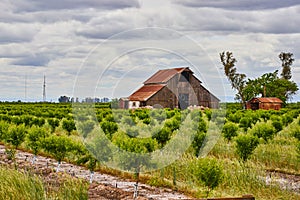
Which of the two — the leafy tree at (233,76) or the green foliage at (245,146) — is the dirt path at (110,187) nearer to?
the green foliage at (245,146)

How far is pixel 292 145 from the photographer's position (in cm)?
2028

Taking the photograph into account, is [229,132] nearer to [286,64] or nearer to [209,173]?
[209,173]

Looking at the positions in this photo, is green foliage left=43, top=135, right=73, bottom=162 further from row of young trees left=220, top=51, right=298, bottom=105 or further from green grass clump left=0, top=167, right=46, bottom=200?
row of young trees left=220, top=51, right=298, bottom=105

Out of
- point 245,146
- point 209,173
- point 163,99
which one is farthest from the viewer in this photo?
point 163,99

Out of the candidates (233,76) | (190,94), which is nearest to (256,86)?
(233,76)

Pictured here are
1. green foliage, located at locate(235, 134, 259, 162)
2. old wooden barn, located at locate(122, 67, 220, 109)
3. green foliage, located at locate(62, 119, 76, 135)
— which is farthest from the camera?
green foliage, located at locate(62, 119, 76, 135)

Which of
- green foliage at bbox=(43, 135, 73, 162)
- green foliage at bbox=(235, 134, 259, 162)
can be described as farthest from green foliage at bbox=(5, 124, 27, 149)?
green foliage at bbox=(235, 134, 259, 162)

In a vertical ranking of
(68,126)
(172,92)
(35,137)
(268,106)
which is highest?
(172,92)

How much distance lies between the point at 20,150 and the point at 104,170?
23.7 ft

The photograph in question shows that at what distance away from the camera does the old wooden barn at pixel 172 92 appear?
22.9 metres

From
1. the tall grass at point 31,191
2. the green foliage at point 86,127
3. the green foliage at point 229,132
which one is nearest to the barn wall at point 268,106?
the green foliage at point 86,127

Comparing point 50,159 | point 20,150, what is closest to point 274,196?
point 50,159

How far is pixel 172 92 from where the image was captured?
35.8 m

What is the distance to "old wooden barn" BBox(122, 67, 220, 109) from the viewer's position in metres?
22.9
